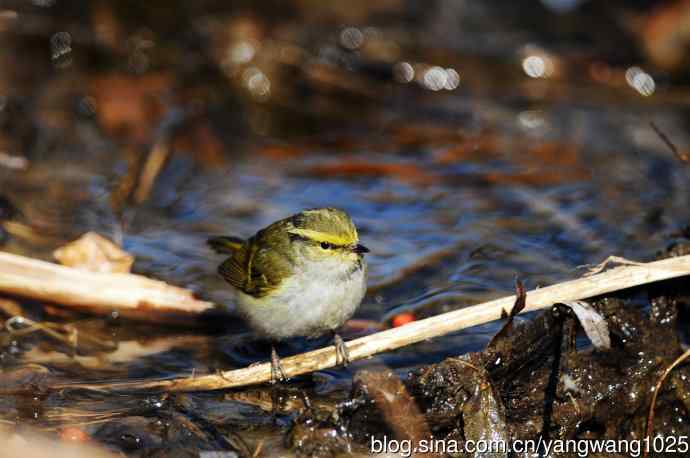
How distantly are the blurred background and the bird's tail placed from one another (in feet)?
1.12

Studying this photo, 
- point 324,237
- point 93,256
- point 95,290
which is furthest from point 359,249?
point 93,256

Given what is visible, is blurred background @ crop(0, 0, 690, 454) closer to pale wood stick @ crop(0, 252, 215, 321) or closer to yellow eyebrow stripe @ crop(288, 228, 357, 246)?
pale wood stick @ crop(0, 252, 215, 321)

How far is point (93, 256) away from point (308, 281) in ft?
5.61

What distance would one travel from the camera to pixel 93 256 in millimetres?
6375

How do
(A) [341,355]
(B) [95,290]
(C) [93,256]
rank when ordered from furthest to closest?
(C) [93,256] < (B) [95,290] < (A) [341,355]

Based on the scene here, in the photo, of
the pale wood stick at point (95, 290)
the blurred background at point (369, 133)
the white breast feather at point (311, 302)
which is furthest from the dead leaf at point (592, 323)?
the pale wood stick at point (95, 290)

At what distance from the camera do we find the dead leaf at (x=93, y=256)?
6359mm

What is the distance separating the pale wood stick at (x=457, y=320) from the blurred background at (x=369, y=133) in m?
0.72

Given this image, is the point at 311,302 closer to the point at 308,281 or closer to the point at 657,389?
the point at 308,281

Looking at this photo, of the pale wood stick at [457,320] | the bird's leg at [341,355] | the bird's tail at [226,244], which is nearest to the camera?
the pale wood stick at [457,320]

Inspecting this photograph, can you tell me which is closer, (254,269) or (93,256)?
(254,269)

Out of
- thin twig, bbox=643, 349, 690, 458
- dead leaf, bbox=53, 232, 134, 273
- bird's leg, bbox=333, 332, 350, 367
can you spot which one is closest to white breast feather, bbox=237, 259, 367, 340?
bird's leg, bbox=333, 332, 350, 367

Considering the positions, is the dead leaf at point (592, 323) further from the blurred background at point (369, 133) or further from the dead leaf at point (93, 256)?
the dead leaf at point (93, 256)

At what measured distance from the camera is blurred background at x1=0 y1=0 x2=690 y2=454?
286 inches
